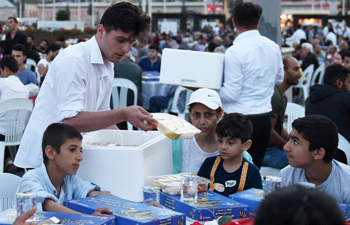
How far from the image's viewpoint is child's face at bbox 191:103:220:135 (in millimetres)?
3586

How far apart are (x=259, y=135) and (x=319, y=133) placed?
4.92 feet

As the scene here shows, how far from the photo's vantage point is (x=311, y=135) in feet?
10.3

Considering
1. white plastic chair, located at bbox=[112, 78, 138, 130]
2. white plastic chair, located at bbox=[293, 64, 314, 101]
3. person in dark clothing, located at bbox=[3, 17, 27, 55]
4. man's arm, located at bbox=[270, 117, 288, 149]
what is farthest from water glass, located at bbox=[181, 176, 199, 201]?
white plastic chair, located at bbox=[293, 64, 314, 101]

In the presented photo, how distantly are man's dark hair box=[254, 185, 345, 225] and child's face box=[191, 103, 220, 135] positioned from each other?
2462mm

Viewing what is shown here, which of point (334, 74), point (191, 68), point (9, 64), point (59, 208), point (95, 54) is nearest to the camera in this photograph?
point (59, 208)

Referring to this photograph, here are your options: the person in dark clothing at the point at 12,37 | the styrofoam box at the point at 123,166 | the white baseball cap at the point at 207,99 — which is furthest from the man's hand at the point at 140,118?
the person in dark clothing at the point at 12,37

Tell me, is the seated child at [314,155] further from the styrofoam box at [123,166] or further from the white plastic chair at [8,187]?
the white plastic chair at [8,187]

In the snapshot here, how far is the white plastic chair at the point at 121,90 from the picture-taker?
830 centimetres

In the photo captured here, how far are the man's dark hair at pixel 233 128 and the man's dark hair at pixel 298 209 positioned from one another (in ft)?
7.44

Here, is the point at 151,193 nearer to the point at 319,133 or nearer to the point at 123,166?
the point at 123,166

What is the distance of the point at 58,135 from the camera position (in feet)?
9.48

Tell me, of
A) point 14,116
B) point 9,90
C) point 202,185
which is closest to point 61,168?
point 202,185

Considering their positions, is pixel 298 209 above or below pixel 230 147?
above

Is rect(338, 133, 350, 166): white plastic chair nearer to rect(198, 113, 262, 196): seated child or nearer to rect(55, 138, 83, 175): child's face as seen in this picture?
rect(198, 113, 262, 196): seated child
